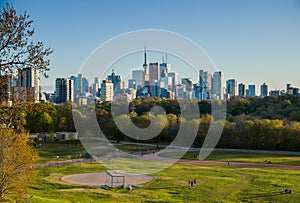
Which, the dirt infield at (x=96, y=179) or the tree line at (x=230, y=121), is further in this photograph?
the tree line at (x=230, y=121)

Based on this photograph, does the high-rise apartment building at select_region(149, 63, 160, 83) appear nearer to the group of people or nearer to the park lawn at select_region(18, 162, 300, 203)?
the park lawn at select_region(18, 162, 300, 203)

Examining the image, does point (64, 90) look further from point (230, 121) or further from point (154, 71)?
point (154, 71)

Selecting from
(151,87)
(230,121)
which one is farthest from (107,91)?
(230,121)

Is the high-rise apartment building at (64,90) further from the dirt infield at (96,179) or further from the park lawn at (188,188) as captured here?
the dirt infield at (96,179)

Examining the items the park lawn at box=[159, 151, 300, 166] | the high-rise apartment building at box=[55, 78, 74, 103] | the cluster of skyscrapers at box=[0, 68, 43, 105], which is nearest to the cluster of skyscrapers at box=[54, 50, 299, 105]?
the park lawn at box=[159, 151, 300, 166]

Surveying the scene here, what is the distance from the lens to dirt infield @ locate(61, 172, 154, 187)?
33812mm

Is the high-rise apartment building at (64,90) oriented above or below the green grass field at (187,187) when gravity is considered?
above

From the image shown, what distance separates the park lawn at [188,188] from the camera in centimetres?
2820

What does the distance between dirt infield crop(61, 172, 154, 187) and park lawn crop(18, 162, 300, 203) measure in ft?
2.91

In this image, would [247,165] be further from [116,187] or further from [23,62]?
[23,62]

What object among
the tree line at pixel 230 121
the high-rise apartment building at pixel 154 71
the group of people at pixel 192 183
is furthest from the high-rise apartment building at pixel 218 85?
the group of people at pixel 192 183

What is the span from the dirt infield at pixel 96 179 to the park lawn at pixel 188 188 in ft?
2.91

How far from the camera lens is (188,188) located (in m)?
31.9

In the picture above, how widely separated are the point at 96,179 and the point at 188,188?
8822 mm
